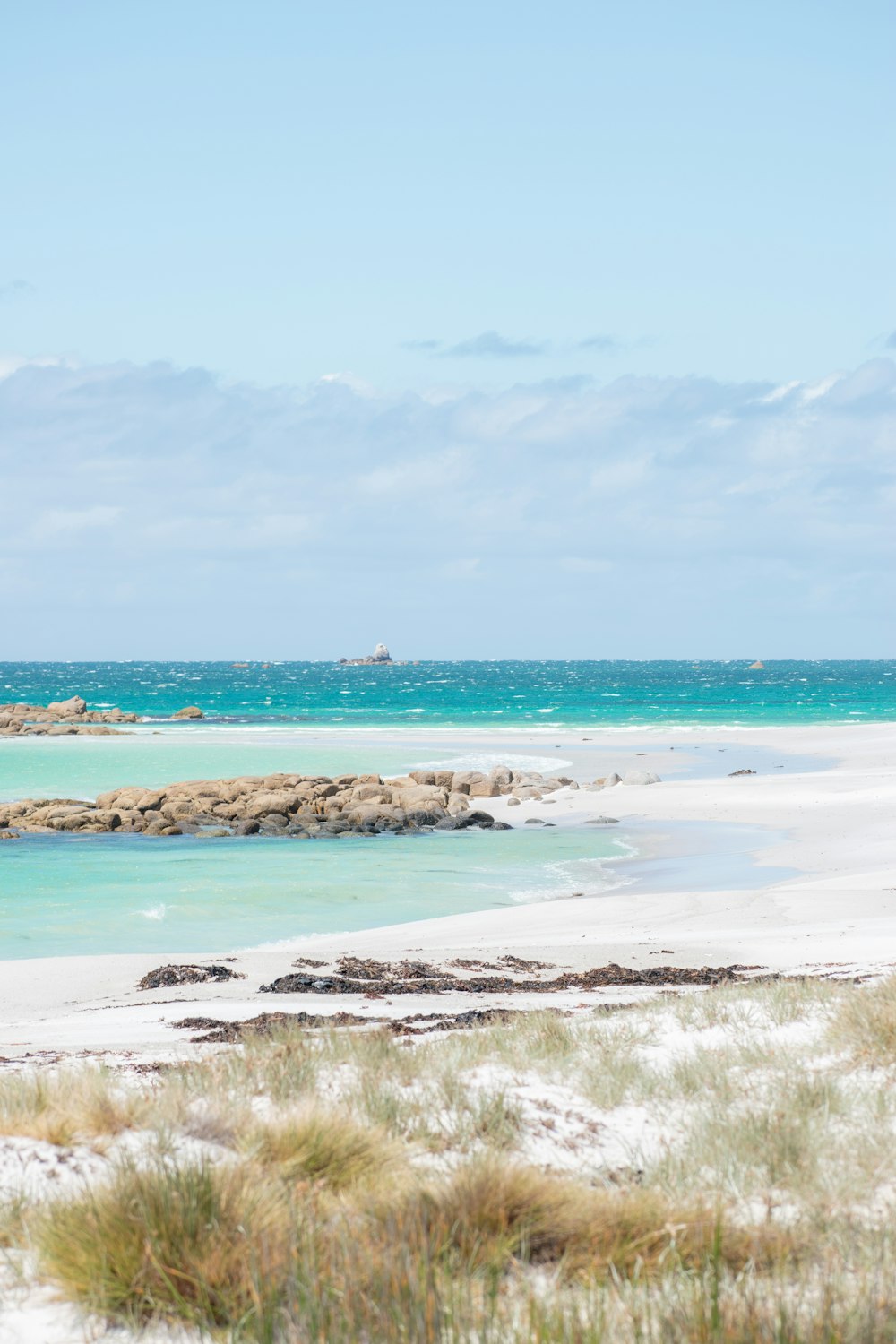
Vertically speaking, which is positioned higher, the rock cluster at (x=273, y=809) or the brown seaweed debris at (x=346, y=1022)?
the brown seaweed debris at (x=346, y=1022)

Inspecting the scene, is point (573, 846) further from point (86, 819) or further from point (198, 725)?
point (198, 725)

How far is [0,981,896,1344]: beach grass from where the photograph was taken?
118 inches

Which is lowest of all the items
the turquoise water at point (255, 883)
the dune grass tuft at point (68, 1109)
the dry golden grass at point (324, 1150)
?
the turquoise water at point (255, 883)

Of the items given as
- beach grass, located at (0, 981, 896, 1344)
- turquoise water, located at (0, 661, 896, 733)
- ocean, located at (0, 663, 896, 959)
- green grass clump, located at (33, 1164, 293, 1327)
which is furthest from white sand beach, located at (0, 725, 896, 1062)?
turquoise water, located at (0, 661, 896, 733)

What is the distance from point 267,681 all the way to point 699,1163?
144 metres

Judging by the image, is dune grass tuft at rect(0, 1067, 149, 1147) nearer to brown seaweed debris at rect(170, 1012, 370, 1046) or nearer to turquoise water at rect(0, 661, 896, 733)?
brown seaweed debris at rect(170, 1012, 370, 1046)

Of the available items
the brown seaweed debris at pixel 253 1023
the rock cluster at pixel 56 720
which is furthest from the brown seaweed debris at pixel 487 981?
the rock cluster at pixel 56 720

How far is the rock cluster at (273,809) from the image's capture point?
28000mm

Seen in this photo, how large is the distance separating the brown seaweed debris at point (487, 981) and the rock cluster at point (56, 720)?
53255mm

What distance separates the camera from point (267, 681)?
479 feet

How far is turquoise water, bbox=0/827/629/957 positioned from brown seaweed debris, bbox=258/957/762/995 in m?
3.93

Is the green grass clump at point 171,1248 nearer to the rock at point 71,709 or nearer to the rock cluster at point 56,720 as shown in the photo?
the rock cluster at point 56,720

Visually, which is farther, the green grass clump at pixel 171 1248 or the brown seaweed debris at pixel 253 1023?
the brown seaweed debris at pixel 253 1023

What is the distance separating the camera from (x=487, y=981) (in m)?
10.9
